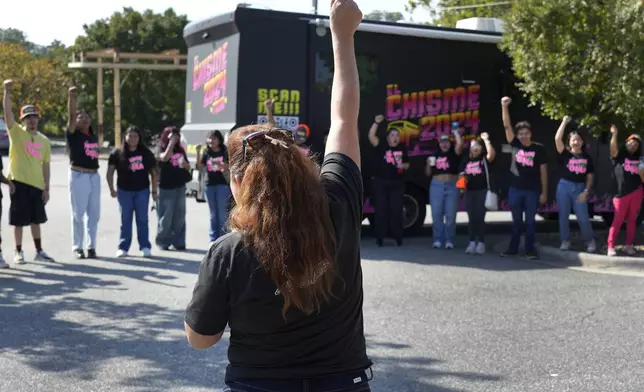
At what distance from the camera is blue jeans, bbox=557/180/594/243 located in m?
10.9

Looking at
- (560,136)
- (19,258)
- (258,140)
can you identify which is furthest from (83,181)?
(258,140)

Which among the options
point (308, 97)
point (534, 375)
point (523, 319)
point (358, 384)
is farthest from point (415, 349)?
point (308, 97)

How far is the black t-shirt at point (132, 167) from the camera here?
1068 centimetres

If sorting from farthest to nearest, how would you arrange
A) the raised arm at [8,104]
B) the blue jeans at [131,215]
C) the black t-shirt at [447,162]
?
the black t-shirt at [447,162], the blue jeans at [131,215], the raised arm at [8,104]

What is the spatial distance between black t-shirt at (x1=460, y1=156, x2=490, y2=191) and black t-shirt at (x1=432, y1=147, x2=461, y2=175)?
0.75 feet

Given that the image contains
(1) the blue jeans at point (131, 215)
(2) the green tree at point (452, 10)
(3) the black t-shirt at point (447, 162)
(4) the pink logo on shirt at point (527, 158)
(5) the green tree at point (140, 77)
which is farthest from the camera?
(5) the green tree at point (140, 77)

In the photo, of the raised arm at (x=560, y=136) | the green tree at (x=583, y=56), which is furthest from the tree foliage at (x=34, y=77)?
the raised arm at (x=560, y=136)

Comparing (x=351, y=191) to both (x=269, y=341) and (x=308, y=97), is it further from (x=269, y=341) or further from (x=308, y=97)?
(x=308, y=97)

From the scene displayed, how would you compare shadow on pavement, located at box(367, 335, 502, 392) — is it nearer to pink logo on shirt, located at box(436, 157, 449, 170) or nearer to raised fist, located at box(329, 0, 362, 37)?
raised fist, located at box(329, 0, 362, 37)

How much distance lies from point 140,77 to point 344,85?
43857 mm

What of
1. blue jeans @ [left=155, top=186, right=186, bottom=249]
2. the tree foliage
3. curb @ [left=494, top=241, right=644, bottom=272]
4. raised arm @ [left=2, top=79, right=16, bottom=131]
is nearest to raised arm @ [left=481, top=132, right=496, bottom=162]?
curb @ [left=494, top=241, right=644, bottom=272]

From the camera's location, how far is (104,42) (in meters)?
45.7

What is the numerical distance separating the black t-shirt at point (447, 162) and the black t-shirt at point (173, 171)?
11.5ft

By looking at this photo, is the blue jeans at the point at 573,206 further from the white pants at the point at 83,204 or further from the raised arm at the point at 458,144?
the white pants at the point at 83,204
